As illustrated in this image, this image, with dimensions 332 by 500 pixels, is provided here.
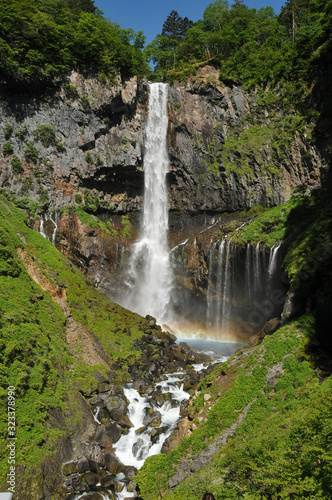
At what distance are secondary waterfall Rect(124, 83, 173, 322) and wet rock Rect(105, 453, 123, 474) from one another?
65.1 feet

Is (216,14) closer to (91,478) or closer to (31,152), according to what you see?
(31,152)

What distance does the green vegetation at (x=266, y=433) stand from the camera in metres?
5.66

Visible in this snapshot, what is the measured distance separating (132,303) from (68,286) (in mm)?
12709

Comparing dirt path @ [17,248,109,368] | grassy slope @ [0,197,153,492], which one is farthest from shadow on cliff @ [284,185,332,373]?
dirt path @ [17,248,109,368]

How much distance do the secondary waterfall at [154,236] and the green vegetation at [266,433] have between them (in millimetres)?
19271

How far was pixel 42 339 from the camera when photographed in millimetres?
14414

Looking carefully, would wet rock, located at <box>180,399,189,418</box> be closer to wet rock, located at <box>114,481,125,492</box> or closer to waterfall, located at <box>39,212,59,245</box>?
wet rock, located at <box>114,481,125,492</box>

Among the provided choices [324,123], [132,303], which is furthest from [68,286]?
[324,123]

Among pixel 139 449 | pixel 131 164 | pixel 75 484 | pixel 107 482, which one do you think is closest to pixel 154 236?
pixel 131 164

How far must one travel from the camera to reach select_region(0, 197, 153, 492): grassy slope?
36.7 ft

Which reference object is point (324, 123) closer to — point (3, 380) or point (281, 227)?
point (281, 227)

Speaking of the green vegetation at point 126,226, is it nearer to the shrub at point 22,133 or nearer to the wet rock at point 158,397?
the shrub at point 22,133

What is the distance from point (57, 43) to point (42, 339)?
29.0 meters

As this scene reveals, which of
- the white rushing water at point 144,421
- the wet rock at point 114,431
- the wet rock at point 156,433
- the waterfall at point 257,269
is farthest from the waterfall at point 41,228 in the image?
the wet rock at point 156,433
